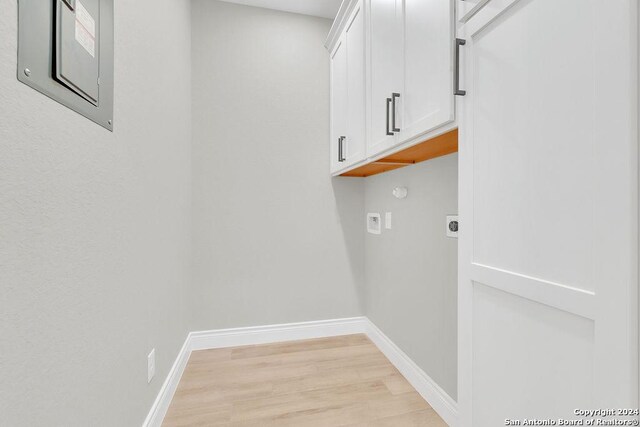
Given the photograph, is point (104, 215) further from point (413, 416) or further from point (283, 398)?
point (413, 416)

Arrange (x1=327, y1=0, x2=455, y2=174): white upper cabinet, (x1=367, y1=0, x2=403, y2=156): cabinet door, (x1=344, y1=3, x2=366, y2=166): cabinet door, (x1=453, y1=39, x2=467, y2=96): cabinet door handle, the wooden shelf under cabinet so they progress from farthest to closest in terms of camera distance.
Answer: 1. (x1=344, y1=3, x2=366, y2=166): cabinet door
2. (x1=367, y1=0, x2=403, y2=156): cabinet door
3. the wooden shelf under cabinet
4. (x1=327, y1=0, x2=455, y2=174): white upper cabinet
5. (x1=453, y1=39, x2=467, y2=96): cabinet door handle

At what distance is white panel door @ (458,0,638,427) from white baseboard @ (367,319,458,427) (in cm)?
59

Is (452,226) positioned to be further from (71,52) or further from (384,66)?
(71,52)

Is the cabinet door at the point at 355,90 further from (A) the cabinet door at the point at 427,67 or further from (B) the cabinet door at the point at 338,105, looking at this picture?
(A) the cabinet door at the point at 427,67

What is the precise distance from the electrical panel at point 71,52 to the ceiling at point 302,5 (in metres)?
1.67

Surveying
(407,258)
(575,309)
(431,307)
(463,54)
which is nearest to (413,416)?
(431,307)

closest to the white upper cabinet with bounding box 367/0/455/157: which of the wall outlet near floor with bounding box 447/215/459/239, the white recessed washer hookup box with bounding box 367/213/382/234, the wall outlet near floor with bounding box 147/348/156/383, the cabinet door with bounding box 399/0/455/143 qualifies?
the cabinet door with bounding box 399/0/455/143

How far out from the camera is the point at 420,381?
172 centimetres

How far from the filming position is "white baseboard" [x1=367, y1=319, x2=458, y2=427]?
148 centimetres

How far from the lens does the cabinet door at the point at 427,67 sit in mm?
1011

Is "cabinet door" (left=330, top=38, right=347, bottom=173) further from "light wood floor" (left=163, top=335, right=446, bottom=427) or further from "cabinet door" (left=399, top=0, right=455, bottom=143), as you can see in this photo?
"light wood floor" (left=163, top=335, right=446, bottom=427)

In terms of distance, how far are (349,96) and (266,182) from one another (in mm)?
927

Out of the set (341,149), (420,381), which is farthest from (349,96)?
(420,381)

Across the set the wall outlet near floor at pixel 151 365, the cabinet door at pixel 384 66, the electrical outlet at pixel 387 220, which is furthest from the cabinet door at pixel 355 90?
the wall outlet near floor at pixel 151 365
